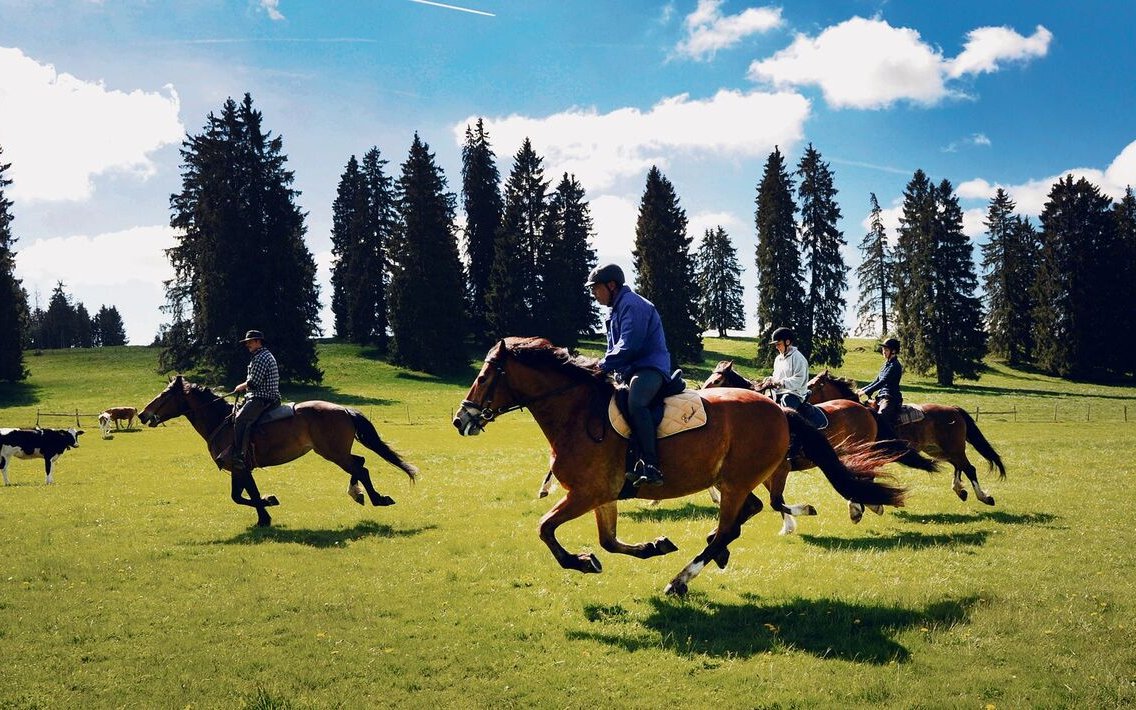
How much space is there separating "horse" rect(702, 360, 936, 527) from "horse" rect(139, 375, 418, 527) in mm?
6209

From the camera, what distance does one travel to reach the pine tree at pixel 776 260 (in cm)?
5562

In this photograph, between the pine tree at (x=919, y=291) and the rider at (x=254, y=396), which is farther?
the pine tree at (x=919, y=291)

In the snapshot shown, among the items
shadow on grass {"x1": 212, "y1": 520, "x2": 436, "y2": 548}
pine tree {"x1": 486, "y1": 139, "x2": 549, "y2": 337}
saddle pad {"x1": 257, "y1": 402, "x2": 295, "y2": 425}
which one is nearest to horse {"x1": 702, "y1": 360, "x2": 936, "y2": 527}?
shadow on grass {"x1": 212, "y1": 520, "x2": 436, "y2": 548}

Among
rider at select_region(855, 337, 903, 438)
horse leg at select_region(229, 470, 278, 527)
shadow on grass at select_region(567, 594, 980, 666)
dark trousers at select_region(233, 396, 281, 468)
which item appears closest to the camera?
shadow on grass at select_region(567, 594, 980, 666)

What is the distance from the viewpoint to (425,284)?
5259 centimetres

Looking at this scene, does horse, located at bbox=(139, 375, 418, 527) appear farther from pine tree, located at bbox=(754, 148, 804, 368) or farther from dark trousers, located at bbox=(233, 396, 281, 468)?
pine tree, located at bbox=(754, 148, 804, 368)

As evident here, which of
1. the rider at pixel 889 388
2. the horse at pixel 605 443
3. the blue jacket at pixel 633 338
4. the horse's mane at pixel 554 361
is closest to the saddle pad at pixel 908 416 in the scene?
the rider at pixel 889 388

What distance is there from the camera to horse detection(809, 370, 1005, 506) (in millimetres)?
13875

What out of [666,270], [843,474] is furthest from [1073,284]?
[843,474]

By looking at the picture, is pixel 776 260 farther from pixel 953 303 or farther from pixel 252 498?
pixel 252 498

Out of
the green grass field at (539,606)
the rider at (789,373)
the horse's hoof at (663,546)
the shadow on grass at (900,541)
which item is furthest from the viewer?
the rider at (789,373)

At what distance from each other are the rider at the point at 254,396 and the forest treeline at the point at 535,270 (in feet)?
115

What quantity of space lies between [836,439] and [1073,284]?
6137 cm

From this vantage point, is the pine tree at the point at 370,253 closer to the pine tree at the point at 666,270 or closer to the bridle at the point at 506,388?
the pine tree at the point at 666,270
